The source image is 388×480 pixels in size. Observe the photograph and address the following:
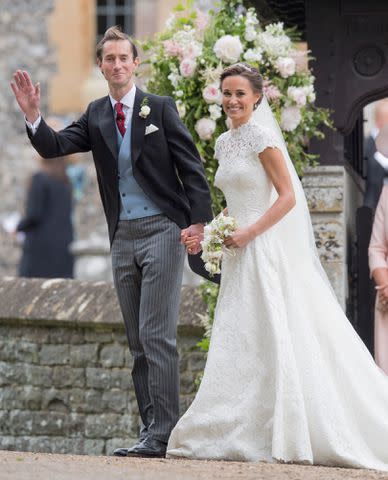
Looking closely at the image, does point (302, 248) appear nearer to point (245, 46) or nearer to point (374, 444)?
point (374, 444)

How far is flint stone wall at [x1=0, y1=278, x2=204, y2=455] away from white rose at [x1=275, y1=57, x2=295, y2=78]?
1828mm

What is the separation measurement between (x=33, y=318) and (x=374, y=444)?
4.05 meters

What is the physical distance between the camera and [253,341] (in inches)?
370

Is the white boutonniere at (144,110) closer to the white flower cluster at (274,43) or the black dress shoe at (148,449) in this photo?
the black dress shoe at (148,449)

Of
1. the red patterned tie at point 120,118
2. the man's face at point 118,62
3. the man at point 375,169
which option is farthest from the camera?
the man at point 375,169

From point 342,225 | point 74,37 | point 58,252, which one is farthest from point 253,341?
point 74,37

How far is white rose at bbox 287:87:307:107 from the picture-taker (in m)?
11.3

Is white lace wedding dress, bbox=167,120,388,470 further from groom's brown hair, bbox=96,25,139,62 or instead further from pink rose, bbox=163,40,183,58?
pink rose, bbox=163,40,183,58

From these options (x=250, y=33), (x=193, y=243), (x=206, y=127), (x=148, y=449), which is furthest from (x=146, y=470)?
(x=250, y=33)

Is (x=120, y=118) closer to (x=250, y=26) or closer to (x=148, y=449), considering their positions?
(x=148, y=449)

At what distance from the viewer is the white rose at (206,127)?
1141 cm

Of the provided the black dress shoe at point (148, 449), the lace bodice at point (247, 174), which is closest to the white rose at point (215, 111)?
the lace bodice at point (247, 174)

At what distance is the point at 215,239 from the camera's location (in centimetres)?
939

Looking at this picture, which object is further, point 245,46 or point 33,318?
point 33,318
